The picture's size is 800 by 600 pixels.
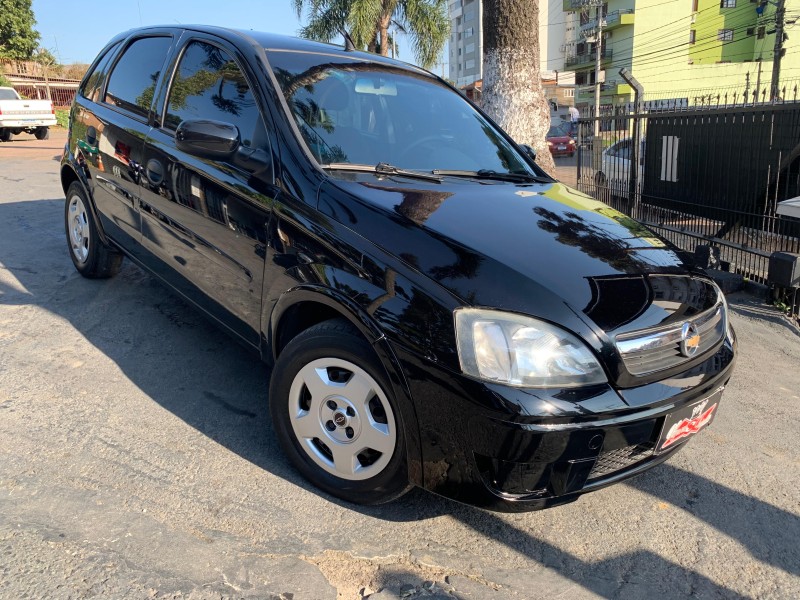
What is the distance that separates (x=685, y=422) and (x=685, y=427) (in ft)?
0.13

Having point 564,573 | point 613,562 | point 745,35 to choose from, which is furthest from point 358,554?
point 745,35

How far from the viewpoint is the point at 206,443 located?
3244 mm

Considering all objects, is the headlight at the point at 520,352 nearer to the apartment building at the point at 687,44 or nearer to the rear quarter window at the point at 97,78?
the rear quarter window at the point at 97,78

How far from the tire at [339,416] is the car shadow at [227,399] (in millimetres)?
154

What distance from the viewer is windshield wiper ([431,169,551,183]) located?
11.3ft

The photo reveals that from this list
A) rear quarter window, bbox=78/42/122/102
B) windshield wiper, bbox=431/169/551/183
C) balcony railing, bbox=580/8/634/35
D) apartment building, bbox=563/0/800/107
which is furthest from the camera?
balcony railing, bbox=580/8/634/35

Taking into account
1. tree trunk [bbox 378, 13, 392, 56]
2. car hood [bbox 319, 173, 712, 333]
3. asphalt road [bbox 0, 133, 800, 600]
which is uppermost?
tree trunk [bbox 378, 13, 392, 56]

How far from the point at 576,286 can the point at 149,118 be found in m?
2.89

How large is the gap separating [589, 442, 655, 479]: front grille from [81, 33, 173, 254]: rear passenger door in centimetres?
308

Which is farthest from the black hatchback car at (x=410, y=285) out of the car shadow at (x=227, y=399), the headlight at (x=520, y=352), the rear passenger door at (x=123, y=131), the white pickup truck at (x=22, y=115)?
the white pickup truck at (x=22, y=115)

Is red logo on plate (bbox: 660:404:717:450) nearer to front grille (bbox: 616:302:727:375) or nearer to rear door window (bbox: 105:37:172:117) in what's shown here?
front grille (bbox: 616:302:727:375)

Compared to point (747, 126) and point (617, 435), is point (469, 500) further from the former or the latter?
point (747, 126)

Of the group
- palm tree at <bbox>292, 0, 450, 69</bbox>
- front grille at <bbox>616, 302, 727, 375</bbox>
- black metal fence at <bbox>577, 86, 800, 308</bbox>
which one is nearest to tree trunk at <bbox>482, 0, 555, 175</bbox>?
black metal fence at <bbox>577, 86, 800, 308</bbox>

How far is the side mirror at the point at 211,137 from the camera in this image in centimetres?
310
